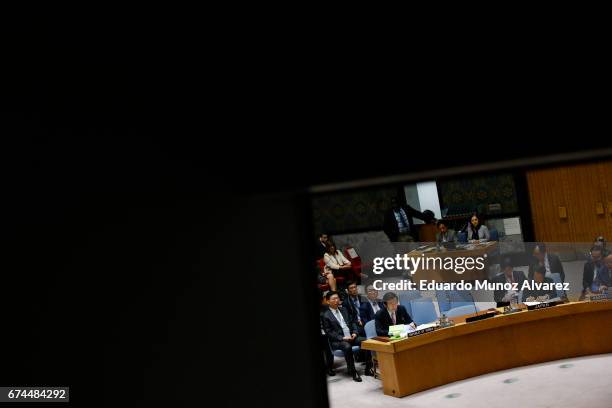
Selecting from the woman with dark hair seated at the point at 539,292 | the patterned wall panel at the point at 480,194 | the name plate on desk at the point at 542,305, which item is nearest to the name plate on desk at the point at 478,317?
the name plate on desk at the point at 542,305

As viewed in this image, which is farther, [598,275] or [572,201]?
[572,201]

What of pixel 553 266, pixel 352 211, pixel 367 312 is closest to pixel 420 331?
pixel 367 312

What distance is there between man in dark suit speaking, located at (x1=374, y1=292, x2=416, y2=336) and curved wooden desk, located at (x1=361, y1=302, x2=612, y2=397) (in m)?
0.28

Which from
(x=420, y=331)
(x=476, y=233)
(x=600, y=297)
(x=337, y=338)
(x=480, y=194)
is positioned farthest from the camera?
(x=480, y=194)

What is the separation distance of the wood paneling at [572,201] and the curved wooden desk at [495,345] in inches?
189

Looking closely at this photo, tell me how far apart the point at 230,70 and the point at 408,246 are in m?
10.8

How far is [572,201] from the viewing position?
12.2m

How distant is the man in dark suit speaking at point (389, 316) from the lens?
297 inches

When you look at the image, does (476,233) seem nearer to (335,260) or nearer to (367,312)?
(335,260)

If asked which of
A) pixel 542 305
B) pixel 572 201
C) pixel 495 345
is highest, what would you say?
pixel 572 201

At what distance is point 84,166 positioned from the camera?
2.67 metres

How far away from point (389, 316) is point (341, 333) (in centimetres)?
66

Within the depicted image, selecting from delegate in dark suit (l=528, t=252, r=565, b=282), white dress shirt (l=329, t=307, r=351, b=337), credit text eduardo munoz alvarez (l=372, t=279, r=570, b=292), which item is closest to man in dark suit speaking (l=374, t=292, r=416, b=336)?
white dress shirt (l=329, t=307, r=351, b=337)

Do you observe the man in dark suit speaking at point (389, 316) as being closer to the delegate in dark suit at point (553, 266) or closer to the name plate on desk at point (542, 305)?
the name plate on desk at point (542, 305)
